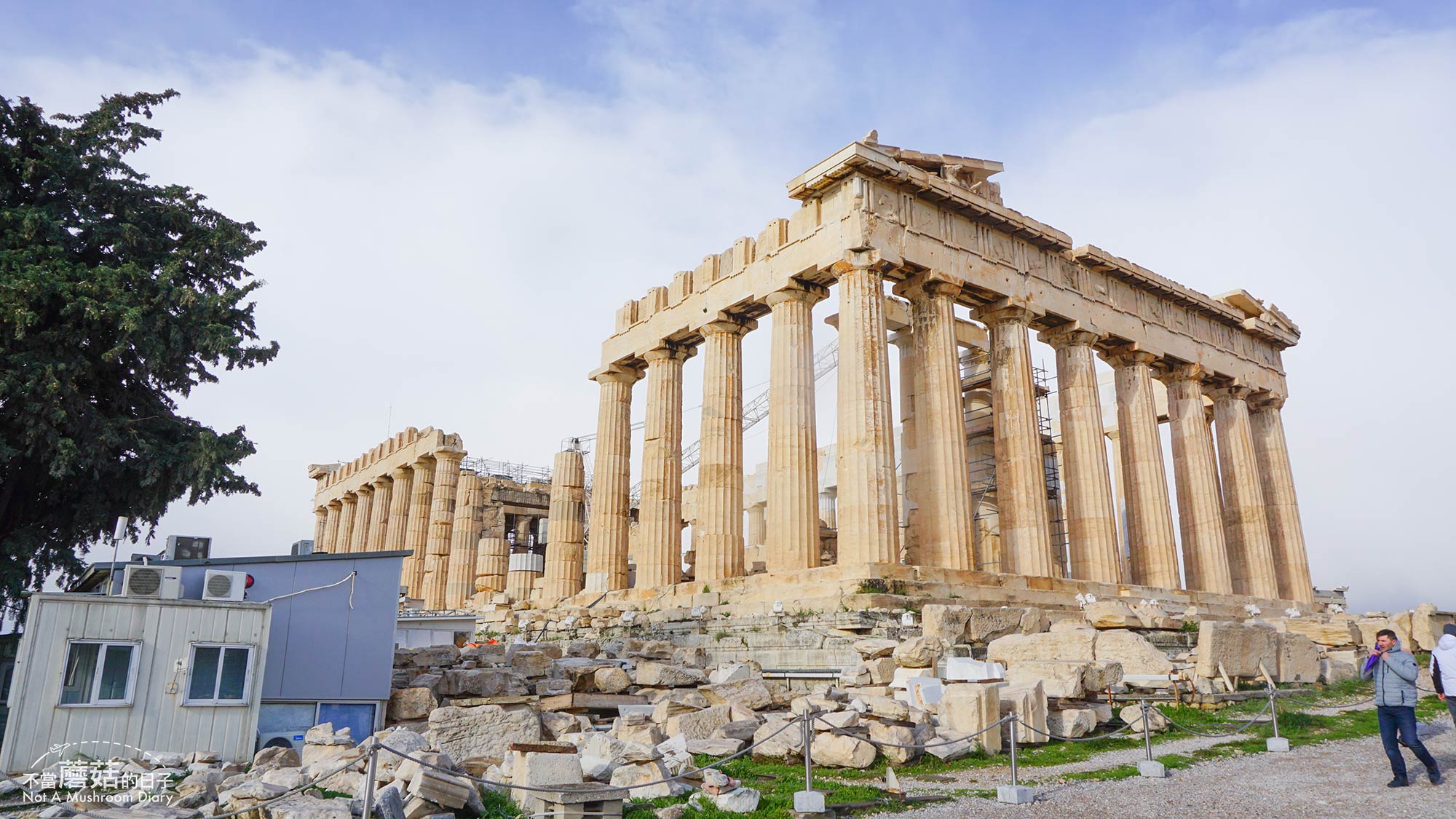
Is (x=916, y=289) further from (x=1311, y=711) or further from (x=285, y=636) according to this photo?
(x=285, y=636)

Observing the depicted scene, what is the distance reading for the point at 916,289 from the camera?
27500 mm

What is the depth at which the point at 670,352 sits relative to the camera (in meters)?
32.2

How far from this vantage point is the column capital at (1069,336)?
30.9 m

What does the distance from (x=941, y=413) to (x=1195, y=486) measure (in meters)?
13.1

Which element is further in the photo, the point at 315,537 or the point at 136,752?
the point at 315,537

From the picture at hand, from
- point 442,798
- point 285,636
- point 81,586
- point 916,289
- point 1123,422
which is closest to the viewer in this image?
point 442,798

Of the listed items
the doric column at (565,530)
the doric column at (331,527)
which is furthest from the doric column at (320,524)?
the doric column at (565,530)

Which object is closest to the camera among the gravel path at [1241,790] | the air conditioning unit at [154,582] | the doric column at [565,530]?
the gravel path at [1241,790]

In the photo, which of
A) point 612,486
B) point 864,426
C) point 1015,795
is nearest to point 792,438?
point 864,426

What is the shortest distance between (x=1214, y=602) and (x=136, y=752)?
95.1 ft

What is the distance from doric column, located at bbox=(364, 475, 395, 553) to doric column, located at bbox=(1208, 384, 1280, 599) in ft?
122

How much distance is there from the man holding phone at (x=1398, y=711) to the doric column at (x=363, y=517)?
48.7 meters

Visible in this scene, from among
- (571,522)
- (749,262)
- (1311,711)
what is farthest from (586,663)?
(571,522)

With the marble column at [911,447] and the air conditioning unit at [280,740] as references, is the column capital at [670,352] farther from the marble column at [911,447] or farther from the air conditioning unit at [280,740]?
the air conditioning unit at [280,740]
